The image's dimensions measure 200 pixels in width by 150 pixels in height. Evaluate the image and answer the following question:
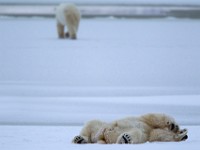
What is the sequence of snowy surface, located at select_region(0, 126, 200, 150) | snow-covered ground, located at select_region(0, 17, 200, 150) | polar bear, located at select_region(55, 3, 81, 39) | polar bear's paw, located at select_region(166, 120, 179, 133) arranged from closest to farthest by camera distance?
snowy surface, located at select_region(0, 126, 200, 150) < polar bear's paw, located at select_region(166, 120, 179, 133) < snow-covered ground, located at select_region(0, 17, 200, 150) < polar bear, located at select_region(55, 3, 81, 39)

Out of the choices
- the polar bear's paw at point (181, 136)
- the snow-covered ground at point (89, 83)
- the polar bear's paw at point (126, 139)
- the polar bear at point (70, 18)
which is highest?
the polar bear at point (70, 18)

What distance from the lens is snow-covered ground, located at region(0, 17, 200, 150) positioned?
14.2 ft

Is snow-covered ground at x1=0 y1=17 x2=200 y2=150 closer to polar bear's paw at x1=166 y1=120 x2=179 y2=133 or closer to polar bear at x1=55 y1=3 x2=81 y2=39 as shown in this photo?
polar bear's paw at x1=166 y1=120 x2=179 y2=133

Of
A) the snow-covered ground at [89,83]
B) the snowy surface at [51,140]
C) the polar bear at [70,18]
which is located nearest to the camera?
the snowy surface at [51,140]

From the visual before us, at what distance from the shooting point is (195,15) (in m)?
19.3

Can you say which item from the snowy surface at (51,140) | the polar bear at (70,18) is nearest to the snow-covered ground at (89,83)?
the snowy surface at (51,140)

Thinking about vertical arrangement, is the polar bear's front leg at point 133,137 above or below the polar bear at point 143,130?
below

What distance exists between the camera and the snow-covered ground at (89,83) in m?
4.34

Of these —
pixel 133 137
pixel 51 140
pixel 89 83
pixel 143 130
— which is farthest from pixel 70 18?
pixel 133 137

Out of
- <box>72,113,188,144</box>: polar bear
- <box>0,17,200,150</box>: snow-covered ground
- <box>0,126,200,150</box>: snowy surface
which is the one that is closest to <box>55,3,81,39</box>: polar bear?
<box>0,17,200,150</box>: snow-covered ground

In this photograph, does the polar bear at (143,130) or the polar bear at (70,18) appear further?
the polar bear at (70,18)

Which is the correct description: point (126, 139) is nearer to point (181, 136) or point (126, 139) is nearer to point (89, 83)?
point (181, 136)

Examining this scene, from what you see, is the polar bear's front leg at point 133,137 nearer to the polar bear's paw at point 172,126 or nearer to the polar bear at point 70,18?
the polar bear's paw at point 172,126

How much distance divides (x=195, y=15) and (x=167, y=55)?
32.3 feet
